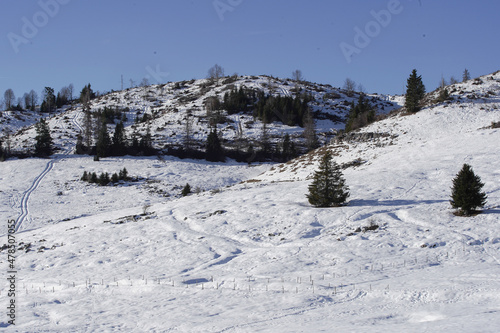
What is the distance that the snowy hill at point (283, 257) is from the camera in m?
11.6

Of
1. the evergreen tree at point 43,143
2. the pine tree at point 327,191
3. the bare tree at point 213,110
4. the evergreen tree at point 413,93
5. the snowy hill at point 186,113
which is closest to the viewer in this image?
the pine tree at point 327,191

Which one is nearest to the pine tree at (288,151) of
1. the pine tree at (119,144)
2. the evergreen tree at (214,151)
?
the evergreen tree at (214,151)

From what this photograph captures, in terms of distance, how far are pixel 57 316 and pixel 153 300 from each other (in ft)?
10.2

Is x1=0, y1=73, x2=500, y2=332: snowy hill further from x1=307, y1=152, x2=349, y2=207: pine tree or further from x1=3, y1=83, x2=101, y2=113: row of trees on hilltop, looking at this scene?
x1=3, y1=83, x2=101, y2=113: row of trees on hilltop

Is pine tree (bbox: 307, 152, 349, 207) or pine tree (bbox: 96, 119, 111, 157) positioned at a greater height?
pine tree (bbox: 96, 119, 111, 157)

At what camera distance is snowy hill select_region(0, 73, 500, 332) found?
11586 millimetres

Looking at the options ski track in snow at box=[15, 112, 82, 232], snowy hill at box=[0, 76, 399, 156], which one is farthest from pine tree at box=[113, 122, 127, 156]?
ski track in snow at box=[15, 112, 82, 232]

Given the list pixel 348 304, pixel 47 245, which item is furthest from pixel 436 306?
pixel 47 245

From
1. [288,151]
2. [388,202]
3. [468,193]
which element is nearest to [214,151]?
[288,151]

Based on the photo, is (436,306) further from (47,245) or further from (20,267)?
(47,245)

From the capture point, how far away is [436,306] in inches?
442

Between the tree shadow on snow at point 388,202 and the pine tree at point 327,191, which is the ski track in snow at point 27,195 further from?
the tree shadow on snow at point 388,202


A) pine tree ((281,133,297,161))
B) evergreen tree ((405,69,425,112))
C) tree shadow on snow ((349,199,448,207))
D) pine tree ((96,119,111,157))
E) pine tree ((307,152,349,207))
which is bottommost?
tree shadow on snow ((349,199,448,207))

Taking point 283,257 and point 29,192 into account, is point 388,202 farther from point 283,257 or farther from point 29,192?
point 29,192
